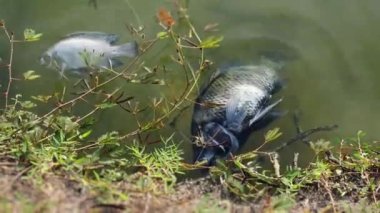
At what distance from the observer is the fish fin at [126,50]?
434cm

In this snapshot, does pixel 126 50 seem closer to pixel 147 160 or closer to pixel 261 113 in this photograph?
pixel 147 160

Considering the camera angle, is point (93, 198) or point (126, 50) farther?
point (126, 50)

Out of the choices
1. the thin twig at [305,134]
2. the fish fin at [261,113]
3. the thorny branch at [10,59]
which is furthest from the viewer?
the thin twig at [305,134]

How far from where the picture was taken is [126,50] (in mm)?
4355

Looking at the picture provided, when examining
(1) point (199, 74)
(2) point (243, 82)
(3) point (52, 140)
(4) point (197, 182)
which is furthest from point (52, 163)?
(2) point (243, 82)

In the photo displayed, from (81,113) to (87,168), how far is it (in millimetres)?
930

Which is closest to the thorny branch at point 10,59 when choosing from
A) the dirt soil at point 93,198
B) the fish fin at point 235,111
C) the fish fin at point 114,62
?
the fish fin at point 114,62

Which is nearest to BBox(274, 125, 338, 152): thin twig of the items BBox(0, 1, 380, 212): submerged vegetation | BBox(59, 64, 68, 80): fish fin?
BBox(0, 1, 380, 212): submerged vegetation

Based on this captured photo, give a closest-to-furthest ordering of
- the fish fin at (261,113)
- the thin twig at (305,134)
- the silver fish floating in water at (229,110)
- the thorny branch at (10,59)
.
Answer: the thorny branch at (10,59) < the silver fish floating in water at (229,110) < the fish fin at (261,113) < the thin twig at (305,134)

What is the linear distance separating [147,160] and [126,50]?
0.74 meters

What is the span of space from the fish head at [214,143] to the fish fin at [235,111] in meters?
0.06

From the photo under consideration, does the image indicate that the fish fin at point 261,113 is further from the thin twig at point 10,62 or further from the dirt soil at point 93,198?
the thin twig at point 10,62

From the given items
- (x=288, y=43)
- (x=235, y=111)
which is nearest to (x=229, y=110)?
(x=235, y=111)

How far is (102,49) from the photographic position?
14.2ft
